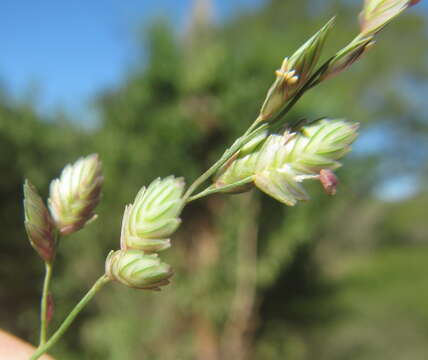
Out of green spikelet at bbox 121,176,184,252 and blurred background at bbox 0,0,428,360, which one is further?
blurred background at bbox 0,0,428,360

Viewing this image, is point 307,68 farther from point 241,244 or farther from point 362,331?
point 362,331

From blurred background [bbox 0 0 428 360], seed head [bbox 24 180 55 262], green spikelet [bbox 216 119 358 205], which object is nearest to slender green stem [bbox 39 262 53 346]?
seed head [bbox 24 180 55 262]

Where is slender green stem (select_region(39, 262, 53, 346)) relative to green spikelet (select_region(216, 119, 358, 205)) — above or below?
above

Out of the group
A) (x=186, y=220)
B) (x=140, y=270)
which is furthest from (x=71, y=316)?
(x=186, y=220)

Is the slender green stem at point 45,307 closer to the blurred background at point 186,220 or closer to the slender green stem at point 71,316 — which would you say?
the slender green stem at point 71,316

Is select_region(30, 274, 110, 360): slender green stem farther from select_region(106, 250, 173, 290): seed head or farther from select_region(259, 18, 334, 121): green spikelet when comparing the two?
select_region(259, 18, 334, 121): green spikelet

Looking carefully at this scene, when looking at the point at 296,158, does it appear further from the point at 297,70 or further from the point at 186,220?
the point at 186,220

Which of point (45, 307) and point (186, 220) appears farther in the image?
point (186, 220)

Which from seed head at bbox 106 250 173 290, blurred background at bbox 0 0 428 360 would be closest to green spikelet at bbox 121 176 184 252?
seed head at bbox 106 250 173 290

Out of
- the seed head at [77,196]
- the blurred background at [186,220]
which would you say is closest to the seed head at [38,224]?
the seed head at [77,196]

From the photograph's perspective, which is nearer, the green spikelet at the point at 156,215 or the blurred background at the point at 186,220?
the green spikelet at the point at 156,215

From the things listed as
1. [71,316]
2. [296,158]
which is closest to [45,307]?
[71,316]
